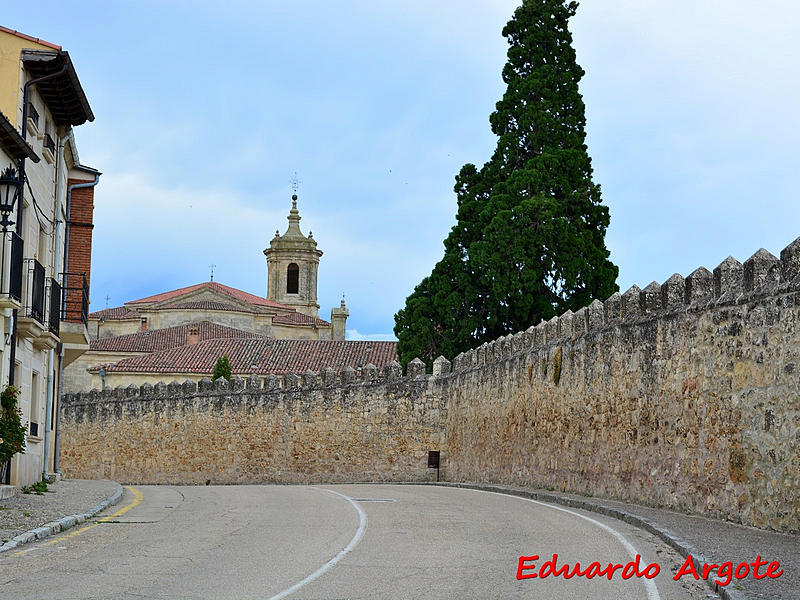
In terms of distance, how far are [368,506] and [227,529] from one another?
4.07 metres

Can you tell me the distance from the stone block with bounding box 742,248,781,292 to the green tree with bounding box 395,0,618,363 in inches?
826

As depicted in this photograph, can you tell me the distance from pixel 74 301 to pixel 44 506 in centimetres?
→ 874

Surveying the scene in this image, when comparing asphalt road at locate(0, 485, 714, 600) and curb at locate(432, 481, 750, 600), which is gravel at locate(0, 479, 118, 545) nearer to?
asphalt road at locate(0, 485, 714, 600)

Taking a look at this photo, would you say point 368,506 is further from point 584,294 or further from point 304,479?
point 584,294

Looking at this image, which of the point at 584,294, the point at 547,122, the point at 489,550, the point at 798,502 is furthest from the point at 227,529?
the point at 547,122

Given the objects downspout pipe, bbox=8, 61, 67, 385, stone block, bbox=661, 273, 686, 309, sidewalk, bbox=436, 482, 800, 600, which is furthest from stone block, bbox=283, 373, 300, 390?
stone block, bbox=661, 273, 686, 309

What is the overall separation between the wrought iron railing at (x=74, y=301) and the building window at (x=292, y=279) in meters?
75.8

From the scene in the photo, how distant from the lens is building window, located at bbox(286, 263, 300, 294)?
101 m

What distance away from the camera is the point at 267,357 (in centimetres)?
5875

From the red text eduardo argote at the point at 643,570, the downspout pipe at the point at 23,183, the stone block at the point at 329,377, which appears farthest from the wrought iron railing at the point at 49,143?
the red text eduardo argote at the point at 643,570

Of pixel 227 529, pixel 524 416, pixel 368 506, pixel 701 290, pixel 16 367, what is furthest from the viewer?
pixel 524 416

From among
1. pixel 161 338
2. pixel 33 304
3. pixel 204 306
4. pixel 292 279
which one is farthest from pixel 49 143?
pixel 292 279

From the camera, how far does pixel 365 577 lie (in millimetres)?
9109

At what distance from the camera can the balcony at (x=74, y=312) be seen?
927 inches
